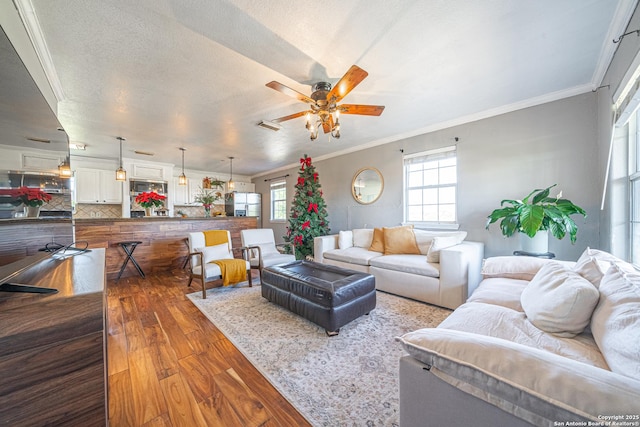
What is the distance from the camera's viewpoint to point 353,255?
3.51 meters

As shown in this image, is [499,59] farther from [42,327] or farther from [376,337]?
[42,327]

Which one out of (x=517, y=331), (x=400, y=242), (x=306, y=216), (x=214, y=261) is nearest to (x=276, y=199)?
(x=306, y=216)

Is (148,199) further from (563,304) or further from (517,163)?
(517,163)

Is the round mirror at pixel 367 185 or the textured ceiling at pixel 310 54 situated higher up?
the textured ceiling at pixel 310 54

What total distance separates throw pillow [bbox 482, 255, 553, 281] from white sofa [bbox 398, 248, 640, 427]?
2.05 feet

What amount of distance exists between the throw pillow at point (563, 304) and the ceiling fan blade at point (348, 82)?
1800mm

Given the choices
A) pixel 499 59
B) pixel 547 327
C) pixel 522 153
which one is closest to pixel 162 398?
pixel 547 327

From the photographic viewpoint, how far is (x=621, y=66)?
1814 mm

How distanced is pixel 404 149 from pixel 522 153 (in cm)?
161

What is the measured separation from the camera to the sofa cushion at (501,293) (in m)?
1.56

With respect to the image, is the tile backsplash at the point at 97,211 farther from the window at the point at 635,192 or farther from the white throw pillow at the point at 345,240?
the window at the point at 635,192

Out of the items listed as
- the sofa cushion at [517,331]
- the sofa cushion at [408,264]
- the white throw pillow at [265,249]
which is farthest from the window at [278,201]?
the sofa cushion at [517,331]

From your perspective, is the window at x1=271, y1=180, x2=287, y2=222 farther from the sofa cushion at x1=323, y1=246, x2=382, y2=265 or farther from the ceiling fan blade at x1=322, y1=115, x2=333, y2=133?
the ceiling fan blade at x1=322, y1=115, x2=333, y2=133

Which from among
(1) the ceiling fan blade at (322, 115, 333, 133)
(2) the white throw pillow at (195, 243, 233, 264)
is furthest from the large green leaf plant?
(2) the white throw pillow at (195, 243, 233, 264)
